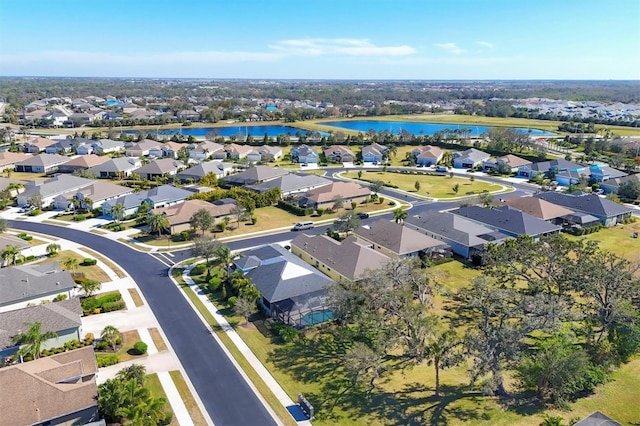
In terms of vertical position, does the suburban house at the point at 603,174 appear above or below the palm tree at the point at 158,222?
above

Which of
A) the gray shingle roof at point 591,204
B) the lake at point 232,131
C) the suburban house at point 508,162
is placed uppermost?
the lake at point 232,131

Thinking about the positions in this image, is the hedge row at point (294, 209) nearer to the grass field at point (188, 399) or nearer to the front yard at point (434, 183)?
the front yard at point (434, 183)

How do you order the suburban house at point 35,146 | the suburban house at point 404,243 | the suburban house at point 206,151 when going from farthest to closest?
the suburban house at point 35,146, the suburban house at point 206,151, the suburban house at point 404,243

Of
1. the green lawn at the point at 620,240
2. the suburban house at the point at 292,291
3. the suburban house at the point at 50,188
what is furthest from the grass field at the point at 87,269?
the green lawn at the point at 620,240

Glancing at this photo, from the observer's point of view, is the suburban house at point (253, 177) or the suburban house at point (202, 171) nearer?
the suburban house at point (253, 177)

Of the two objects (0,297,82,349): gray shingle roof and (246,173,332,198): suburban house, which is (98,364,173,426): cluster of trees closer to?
(0,297,82,349): gray shingle roof

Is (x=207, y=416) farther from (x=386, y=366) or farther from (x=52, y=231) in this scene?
(x=52, y=231)

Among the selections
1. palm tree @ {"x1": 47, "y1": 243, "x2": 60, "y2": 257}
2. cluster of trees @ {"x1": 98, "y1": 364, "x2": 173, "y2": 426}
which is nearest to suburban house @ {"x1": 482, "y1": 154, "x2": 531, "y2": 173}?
palm tree @ {"x1": 47, "y1": 243, "x2": 60, "y2": 257}
